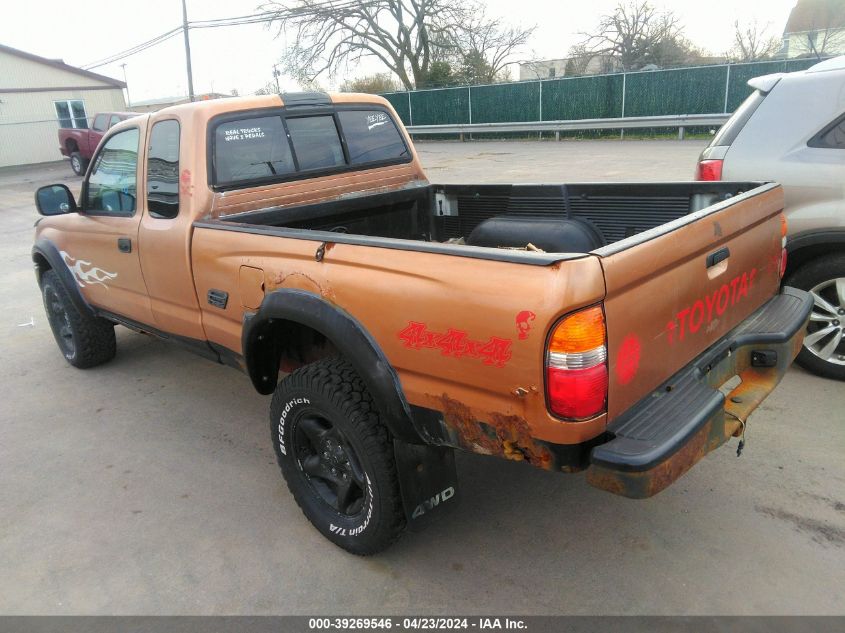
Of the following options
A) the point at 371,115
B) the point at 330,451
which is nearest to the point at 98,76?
the point at 371,115

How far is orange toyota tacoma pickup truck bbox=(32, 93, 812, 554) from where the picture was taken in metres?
2.02

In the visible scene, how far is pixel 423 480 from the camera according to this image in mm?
2516

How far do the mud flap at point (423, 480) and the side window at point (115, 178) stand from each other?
252 cm

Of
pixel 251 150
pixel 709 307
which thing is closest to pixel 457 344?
pixel 709 307

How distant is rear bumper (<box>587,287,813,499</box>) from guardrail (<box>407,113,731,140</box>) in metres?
15.5

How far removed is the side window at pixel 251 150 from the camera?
Result: 3.56 m

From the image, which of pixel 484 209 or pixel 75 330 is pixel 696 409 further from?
pixel 75 330

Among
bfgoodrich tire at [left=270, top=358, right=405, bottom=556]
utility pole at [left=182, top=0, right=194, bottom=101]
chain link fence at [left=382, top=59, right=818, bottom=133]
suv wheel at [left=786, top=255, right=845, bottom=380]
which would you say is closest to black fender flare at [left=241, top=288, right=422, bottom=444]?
bfgoodrich tire at [left=270, top=358, right=405, bottom=556]

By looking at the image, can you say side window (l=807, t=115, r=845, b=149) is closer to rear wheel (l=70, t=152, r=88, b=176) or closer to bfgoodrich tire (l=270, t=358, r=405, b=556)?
bfgoodrich tire (l=270, t=358, r=405, b=556)

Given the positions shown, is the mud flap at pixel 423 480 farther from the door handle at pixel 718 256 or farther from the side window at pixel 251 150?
the side window at pixel 251 150

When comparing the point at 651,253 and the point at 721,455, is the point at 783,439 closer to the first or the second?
the point at 721,455

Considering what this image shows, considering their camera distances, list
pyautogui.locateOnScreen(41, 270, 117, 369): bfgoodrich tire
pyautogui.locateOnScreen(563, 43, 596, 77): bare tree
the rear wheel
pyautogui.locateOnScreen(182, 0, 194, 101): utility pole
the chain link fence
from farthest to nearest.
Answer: pyautogui.locateOnScreen(563, 43, 596, 77): bare tree, pyautogui.locateOnScreen(182, 0, 194, 101): utility pole, the rear wheel, the chain link fence, pyautogui.locateOnScreen(41, 270, 117, 369): bfgoodrich tire

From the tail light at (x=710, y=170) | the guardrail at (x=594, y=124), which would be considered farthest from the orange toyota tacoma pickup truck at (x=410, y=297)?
the guardrail at (x=594, y=124)

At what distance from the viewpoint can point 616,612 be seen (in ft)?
8.01
